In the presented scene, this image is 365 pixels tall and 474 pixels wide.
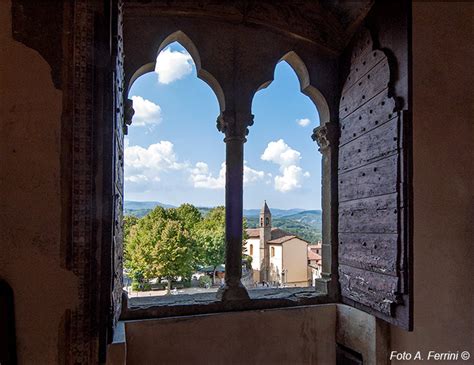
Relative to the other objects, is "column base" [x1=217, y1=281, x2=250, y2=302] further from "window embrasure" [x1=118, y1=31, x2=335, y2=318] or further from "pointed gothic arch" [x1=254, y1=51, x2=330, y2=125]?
"pointed gothic arch" [x1=254, y1=51, x2=330, y2=125]

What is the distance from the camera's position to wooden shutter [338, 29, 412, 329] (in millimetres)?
1805

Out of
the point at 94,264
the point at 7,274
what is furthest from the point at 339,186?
the point at 7,274

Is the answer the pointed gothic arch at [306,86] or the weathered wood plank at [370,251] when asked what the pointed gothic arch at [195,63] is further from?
the weathered wood plank at [370,251]

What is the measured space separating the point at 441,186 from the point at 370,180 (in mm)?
645

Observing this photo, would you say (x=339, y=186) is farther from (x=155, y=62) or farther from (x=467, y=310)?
(x=155, y=62)

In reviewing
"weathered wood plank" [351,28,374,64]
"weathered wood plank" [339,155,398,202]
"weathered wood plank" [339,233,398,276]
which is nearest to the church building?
"weathered wood plank" [339,233,398,276]

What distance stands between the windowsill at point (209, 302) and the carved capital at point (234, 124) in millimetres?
1146

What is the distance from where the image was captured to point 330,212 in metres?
2.53

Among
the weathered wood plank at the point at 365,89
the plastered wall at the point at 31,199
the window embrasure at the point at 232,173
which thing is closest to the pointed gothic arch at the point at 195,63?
the window embrasure at the point at 232,173

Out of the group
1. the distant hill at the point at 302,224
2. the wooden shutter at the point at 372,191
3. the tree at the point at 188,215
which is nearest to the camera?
the wooden shutter at the point at 372,191

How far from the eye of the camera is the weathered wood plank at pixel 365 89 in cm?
196

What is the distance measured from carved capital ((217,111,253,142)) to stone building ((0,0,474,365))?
0.03 ft

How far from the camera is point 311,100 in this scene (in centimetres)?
267

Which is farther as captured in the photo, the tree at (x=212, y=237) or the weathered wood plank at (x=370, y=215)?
the tree at (x=212, y=237)
